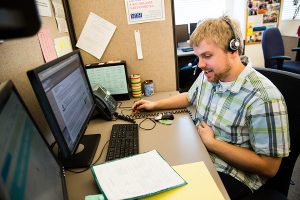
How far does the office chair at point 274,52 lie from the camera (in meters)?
2.70

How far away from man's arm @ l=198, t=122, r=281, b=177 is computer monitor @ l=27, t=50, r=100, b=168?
48cm

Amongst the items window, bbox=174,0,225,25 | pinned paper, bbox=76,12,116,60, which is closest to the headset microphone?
pinned paper, bbox=76,12,116,60

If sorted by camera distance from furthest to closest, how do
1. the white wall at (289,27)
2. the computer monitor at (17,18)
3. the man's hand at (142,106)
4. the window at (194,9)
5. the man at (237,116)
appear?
the window at (194,9) → the white wall at (289,27) → the man's hand at (142,106) → the man at (237,116) → the computer monitor at (17,18)

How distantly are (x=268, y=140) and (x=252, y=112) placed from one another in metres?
0.11

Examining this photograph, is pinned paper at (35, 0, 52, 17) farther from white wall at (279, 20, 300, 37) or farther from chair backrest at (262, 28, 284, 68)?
white wall at (279, 20, 300, 37)

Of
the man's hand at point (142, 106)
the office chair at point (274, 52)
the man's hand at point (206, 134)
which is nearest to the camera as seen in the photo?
the man's hand at point (206, 134)

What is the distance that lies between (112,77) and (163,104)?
40 centimetres

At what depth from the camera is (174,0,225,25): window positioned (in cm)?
397

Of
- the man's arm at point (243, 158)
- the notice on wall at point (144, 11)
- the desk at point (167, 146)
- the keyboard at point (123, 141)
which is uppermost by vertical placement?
the notice on wall at point (144, 11)

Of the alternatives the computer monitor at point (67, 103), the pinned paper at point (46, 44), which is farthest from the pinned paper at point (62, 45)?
the computer monitor at point (67, 103)

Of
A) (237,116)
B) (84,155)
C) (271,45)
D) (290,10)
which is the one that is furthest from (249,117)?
(290,10)

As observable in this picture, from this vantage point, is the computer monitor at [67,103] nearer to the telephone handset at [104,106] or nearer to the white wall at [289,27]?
the telephone handset at [104,106]

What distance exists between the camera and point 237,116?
88 cm

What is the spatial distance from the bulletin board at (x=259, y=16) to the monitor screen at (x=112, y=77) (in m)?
3.10
